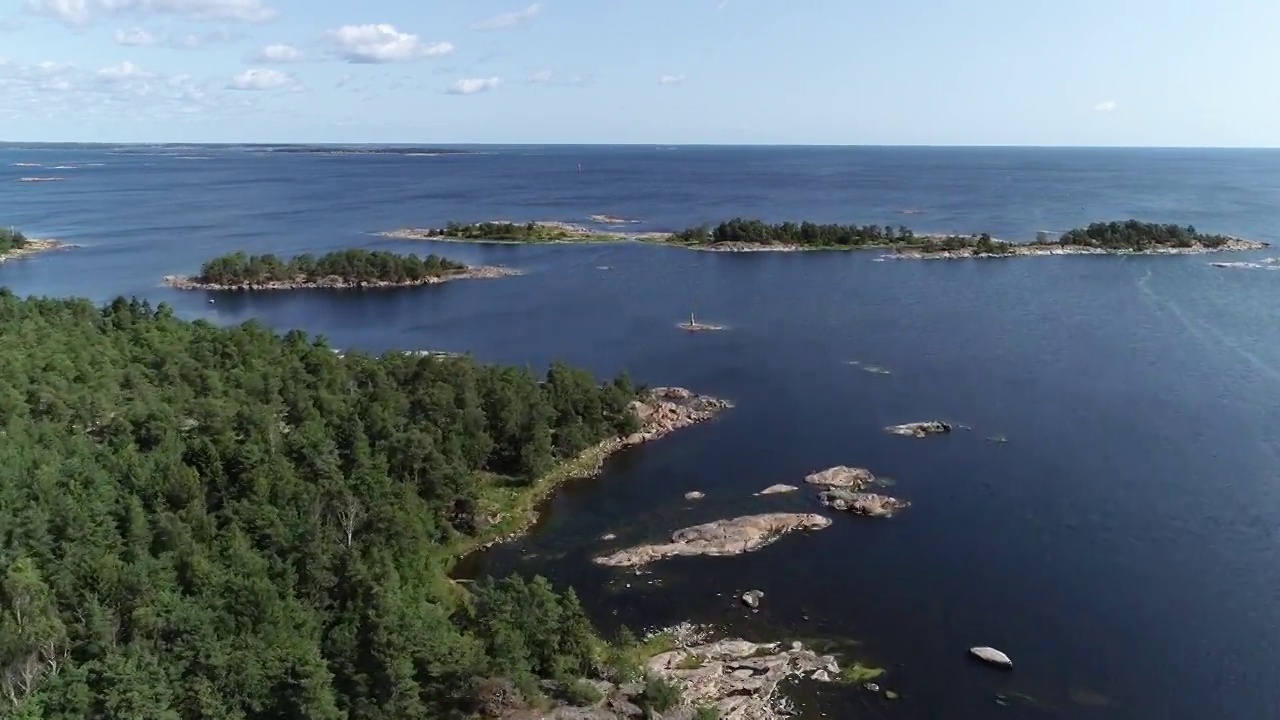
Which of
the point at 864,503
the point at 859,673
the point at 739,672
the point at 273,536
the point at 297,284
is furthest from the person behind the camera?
the point at 297,284

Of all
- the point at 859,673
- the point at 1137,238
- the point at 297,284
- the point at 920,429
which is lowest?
the point at 859,673

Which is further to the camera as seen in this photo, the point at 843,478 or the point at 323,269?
the point at 323,269

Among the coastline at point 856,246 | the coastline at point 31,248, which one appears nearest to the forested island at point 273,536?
the coastline at point 856,246

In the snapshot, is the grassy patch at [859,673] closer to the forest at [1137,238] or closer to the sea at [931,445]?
the sea at [931,445]

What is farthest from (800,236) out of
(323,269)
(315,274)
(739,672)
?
(739,672)

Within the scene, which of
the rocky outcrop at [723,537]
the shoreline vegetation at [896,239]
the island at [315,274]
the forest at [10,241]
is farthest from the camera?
the forest at [10,241]

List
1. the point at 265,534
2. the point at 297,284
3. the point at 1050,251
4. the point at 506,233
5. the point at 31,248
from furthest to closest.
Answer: the point at 506,233, the point at 31,248, the point at 1050,251, the point at 297,284, the point at 265,534

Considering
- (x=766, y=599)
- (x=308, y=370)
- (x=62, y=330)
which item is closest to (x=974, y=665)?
(x=766, y=599)

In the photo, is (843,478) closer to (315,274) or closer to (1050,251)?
(315,274)
